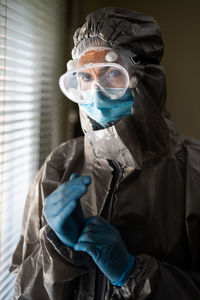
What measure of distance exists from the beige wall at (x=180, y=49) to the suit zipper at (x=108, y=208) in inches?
40.4

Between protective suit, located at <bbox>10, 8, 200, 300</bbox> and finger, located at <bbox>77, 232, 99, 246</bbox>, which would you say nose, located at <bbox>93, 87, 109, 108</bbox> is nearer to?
protective suit, located at <bbox>10, 8, 200, 300</bbox>

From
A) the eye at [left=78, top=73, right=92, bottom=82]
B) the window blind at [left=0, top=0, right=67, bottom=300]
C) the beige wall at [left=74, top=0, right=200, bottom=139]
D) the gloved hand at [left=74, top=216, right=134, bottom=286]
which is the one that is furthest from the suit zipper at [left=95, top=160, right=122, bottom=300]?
the beige wall at [left=74, top=0, right=200, bottom=139]

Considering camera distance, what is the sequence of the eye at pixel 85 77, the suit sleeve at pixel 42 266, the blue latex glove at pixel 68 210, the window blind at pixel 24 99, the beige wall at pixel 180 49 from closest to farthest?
the blue latex glove at pixel 68 210
the suit sleeve at pixel 42 266
the eye at pixel 85 77
the window blind at pixel 24 99
the beige wall at pixel 180 49

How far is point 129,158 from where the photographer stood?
1055 mm

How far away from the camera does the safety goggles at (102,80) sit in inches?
40.3

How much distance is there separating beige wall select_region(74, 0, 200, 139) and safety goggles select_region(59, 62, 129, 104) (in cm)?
86

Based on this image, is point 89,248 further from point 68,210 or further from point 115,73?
point 115,73

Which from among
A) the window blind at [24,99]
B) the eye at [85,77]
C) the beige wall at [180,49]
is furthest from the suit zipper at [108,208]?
the beige wall at [180,49]

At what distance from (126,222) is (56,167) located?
413mm

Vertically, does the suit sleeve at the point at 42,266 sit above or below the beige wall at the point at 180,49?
below

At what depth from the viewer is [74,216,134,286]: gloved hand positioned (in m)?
0.91

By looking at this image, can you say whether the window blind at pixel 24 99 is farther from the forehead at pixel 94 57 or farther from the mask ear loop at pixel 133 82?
the mask ear loop at pixel 133 82

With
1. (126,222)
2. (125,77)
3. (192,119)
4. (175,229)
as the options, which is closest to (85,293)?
(126,222)

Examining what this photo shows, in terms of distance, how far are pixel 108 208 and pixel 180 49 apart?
→ 1.31 m
